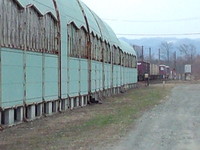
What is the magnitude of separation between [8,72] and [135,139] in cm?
493

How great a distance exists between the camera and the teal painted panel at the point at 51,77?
17.9 metres

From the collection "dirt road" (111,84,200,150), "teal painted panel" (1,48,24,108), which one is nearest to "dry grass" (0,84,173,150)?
Result: "dirt road" (111,84,200,150)

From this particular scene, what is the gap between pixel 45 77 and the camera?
17.7 m

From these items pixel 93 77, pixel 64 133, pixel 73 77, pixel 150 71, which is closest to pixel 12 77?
pixel 64 133

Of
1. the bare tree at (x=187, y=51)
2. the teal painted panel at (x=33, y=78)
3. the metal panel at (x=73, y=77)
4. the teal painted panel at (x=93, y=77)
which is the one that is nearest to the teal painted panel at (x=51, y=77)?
the teal painted panel at (x=33, y=78)

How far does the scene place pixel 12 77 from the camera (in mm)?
14141

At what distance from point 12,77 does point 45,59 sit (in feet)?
12.2

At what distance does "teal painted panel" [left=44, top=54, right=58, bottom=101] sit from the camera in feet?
58.6

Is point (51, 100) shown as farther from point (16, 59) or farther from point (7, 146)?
point (7, 146)

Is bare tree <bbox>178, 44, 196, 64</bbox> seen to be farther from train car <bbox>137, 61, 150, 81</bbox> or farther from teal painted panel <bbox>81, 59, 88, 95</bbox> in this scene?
teal painted panel <bbox>81, 59, 88, 95</bbox>

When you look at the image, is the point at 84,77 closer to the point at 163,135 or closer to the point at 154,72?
the point at 163,135

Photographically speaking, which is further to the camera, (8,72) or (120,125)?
(120,125)

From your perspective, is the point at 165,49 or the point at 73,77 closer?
the point at 73,77

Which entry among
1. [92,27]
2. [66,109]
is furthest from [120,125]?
[92,27]
